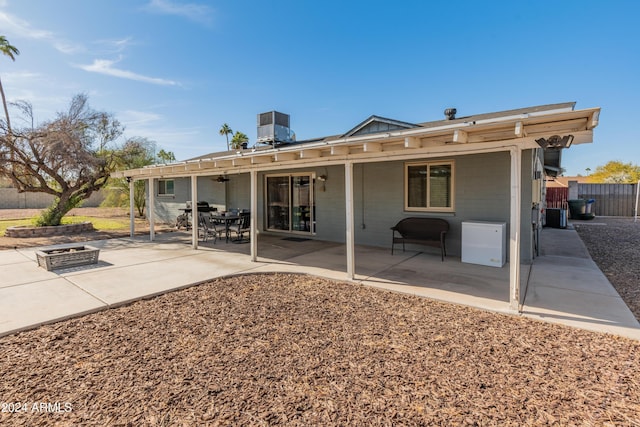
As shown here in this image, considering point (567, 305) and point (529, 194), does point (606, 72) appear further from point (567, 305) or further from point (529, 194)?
point (567, 305)

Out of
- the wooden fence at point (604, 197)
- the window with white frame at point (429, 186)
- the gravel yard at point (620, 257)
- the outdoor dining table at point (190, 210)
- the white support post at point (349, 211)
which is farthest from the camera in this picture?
the wooden fence at point (604, 197)

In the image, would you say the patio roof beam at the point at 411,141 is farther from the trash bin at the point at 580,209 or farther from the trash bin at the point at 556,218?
the trash bin at the point at 580,209

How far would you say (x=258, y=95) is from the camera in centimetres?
1556

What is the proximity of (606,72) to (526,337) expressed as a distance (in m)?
14.2

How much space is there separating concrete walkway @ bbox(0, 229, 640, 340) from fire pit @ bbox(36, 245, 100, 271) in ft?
0.68

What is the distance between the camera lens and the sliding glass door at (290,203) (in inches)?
400

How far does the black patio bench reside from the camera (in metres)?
6.86

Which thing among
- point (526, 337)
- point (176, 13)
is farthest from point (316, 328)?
point (176, 13)

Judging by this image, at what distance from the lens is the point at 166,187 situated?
1503cm

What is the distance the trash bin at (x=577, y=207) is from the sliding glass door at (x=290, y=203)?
15401 mm

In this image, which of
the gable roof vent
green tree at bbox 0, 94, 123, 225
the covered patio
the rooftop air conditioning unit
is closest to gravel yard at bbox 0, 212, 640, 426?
the covered patio

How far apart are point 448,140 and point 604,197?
822 inches

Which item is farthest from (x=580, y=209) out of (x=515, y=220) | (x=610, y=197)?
(x=515, y=220)

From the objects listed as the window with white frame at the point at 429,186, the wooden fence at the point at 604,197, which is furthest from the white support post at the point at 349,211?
the wooden fence at the point at 604,197
